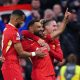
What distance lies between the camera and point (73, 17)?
1603cm

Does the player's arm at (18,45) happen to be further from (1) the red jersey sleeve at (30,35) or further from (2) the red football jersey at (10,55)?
(1) the red jersey sleeve at (30,35)

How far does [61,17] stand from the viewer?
16.0 metres

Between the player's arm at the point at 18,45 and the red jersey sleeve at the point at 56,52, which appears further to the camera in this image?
the red jersey sleeve at the point at 56,52

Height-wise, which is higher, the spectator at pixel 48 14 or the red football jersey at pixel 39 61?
the red football jersey at pixel 39 61

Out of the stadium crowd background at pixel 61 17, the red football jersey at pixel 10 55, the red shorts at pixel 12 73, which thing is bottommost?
the stadium crowd background at pixel 61 17

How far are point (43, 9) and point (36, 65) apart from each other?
526 cm

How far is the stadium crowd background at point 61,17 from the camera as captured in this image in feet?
49.5

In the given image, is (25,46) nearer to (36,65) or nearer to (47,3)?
(36,65)

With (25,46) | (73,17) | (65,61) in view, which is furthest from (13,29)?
(73,17)

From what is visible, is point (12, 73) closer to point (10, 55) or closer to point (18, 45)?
point (10, 55)

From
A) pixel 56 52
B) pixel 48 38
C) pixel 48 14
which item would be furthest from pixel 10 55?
pixel 48 14

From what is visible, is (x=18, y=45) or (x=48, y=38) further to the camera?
(x=48, y=38)

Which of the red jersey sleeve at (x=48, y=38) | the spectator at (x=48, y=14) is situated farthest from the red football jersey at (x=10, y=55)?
the spectator at (x=48, y=14)

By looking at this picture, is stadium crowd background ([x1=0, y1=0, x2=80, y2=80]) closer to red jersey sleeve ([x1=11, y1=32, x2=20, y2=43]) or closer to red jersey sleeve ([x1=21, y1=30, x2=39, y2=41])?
red jersey sleeve ([x1=21, y1=30, x2=39, y2=41])
